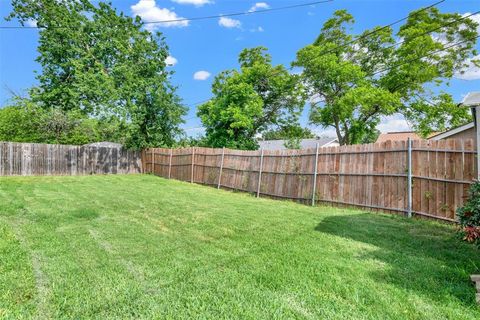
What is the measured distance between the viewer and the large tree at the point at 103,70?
17281 millimetres

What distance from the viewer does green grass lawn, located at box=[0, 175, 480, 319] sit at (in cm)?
255

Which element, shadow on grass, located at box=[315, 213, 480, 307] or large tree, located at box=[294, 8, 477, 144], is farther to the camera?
large tree, located at box=[294, 8, 477, 144]

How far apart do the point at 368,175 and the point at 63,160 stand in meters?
14.3

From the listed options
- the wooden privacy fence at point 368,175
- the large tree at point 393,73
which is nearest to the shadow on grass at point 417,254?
the wooden privacy fence at point 368,175

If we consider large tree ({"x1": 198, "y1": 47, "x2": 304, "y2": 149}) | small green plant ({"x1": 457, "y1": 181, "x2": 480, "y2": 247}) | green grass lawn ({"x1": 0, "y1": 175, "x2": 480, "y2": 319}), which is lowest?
green grass lawn ({"x1": 0, "y1": 175, "x2": 480, "y2": 319})

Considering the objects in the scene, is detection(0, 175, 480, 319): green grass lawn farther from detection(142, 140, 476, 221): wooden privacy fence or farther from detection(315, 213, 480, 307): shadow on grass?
detection(142, 140, 476, 221): wooden privacy fence

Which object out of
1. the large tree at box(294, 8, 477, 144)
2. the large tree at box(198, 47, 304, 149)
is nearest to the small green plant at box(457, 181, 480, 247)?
the large tree at box(294, 8, 477, 144)

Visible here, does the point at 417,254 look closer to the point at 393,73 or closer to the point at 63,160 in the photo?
the point at 63,160

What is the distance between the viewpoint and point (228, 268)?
3.42 meters

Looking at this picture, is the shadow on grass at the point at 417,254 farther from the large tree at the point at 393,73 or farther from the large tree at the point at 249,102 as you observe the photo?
the large tree at the point at 249,102

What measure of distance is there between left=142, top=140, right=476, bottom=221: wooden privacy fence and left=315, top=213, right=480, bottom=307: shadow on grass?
0.69 metres

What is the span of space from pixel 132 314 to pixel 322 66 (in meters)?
19.1

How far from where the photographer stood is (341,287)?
9.68 feet

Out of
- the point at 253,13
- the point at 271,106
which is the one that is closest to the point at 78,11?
the point at 253,13
